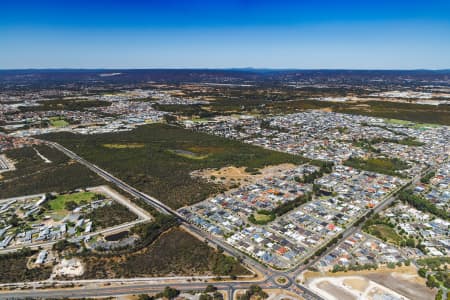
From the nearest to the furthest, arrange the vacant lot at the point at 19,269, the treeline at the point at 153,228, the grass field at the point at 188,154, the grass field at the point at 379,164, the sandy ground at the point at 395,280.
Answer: the sandy ground at the point at 395,280 < the vacant lot at the point at 19,269 < the treeline at the point at 153,228 < the grass field at the point at 379,164 < the grass field at the point at 188,154

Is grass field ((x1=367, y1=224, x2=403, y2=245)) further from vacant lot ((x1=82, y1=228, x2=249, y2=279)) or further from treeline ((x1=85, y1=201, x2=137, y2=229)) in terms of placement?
treeline ((x1=85, y1=201, x2=137, y2=229))

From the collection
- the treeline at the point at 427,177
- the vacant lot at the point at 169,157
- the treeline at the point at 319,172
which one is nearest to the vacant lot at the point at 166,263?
the vacant lot at the point at 169,157

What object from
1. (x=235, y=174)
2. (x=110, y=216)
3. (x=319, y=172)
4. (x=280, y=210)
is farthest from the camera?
(x=235, y=174)

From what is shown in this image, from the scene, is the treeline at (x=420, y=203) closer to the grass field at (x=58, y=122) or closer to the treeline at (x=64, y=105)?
the grass field at (x=58, y=122)

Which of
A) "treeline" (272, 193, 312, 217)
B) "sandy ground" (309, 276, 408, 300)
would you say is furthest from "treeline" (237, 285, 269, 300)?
"treeline" (272, 193, 312, 217)

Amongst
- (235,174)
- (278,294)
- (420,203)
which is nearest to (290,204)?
(235,174)

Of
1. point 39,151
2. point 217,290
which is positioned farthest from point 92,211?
point 39,151

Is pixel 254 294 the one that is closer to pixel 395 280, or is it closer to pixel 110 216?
pixel 395 280
